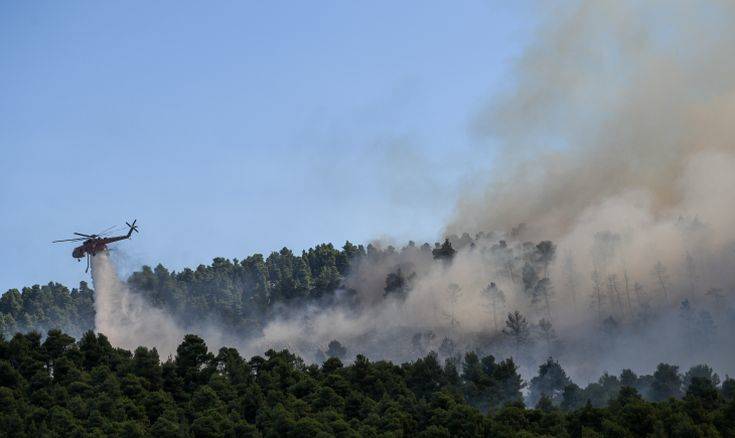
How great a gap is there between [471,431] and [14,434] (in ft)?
200

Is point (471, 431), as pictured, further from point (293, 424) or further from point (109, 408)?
point (109, 408)

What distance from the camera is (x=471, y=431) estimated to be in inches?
6988

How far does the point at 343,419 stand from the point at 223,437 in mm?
18974

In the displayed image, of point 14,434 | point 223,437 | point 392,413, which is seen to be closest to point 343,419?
point 392,413

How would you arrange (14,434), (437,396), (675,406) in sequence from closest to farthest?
1. (14,434)
2. (675,406)
3. (437,396)

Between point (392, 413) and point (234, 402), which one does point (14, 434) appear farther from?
point (392, 413)

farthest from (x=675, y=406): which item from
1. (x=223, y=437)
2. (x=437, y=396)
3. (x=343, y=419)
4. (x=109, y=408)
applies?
(x=109, y=408)

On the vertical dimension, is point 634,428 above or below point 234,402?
below

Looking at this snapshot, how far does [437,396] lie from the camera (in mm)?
195750

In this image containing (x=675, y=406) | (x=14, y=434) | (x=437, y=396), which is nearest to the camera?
(x=14, y=434)

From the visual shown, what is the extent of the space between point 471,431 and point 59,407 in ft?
192

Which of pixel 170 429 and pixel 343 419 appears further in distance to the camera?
pixel 343 419

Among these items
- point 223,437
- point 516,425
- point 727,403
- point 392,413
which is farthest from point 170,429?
point 727,403

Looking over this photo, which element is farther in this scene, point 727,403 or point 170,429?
point 727,403
